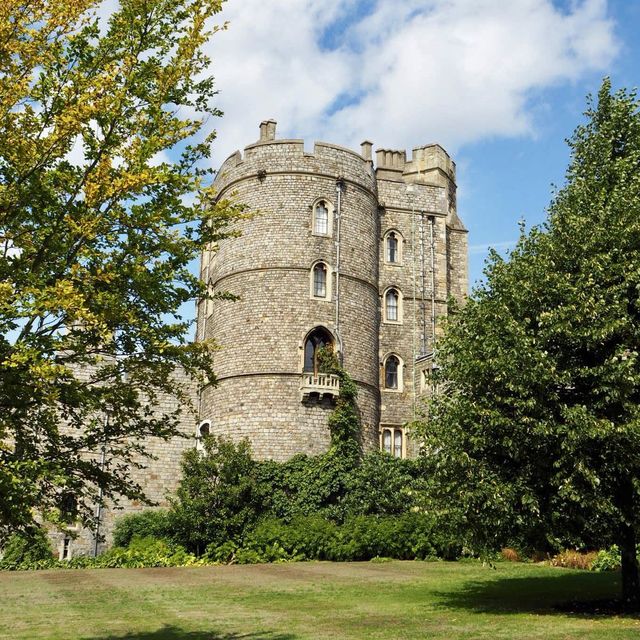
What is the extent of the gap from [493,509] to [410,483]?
50.0ft

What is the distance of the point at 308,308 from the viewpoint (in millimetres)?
29266

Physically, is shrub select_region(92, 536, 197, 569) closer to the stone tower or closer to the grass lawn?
the grass lawn

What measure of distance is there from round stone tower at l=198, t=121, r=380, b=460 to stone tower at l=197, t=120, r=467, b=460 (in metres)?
0.04

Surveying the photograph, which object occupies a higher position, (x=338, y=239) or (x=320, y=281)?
(x=338, y=239)

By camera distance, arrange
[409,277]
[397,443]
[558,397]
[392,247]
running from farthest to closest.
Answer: [392,247] → [409,277] → [397,443] → [558,397]

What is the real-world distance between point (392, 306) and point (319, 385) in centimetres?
678

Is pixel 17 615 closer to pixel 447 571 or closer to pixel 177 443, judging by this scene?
pixel 447 571

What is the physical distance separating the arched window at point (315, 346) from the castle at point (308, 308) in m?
0.04

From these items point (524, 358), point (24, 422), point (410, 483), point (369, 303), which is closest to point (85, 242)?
point (24, 422)

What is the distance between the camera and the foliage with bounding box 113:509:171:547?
27.6 m

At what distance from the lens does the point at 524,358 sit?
12523 mm

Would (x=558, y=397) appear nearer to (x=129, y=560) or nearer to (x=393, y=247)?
(x=129, y=560)

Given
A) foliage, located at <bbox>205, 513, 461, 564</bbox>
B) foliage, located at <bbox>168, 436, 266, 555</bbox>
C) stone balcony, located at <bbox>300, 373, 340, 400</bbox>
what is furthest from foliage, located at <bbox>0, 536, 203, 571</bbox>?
stone balcony, located at <bbox>300, 373, 340, 400</bbox>

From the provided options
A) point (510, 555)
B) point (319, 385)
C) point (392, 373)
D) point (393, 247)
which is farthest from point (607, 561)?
point (393, 247)
